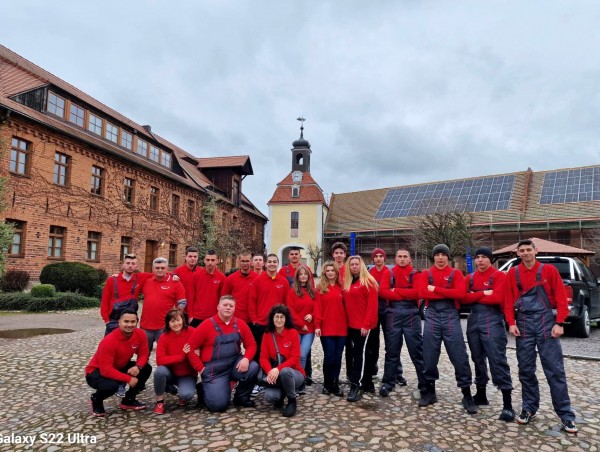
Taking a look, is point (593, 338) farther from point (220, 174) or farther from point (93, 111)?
point (220, 174)

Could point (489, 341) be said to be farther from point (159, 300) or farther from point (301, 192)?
point (301, 192)

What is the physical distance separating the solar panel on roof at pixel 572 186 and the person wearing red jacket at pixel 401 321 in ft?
108

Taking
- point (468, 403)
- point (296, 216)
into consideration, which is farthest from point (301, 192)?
point (468, 403)

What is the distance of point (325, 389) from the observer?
5.24 meters

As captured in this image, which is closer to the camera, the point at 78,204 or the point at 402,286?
the point at 402,286

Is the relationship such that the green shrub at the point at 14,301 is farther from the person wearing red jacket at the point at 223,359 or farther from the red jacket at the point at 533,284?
the red jacket at the point at 533,284

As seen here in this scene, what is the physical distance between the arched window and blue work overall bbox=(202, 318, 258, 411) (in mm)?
33875

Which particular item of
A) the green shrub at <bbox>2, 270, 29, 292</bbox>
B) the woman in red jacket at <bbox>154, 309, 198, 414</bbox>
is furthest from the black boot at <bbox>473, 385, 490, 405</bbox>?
the green shrub at <bbox>2, 270, 29, 292</bbox>

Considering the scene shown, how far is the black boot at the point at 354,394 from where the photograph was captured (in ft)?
16.1

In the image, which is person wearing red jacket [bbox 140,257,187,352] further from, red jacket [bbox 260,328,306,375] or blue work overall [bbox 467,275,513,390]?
blue work overall [bbox 467,275,513,390]

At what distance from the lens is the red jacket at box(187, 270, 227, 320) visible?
6.00 meters

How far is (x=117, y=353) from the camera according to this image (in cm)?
466

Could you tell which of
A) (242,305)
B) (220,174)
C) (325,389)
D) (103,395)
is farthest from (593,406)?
(220,174)

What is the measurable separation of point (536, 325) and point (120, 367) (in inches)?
181
